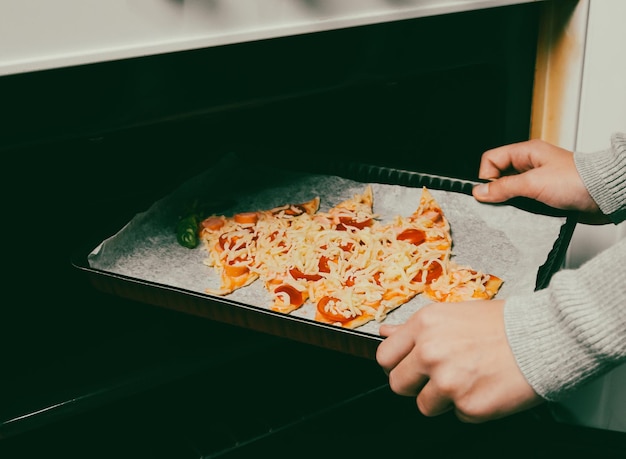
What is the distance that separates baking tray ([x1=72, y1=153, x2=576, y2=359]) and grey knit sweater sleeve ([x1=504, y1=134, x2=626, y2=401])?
0.55ft

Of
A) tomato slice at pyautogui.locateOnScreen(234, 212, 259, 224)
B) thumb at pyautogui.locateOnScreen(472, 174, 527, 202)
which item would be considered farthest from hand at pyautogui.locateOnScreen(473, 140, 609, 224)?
tomato slice at pyautogui.locateOnScreen(234, 212, 259, 224)

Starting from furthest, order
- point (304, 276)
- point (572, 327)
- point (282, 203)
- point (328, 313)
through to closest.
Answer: point (282, 203) → point (304, 276) → point (328, 313) → point (572, 327)

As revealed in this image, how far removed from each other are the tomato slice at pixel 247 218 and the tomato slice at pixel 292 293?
0.20m

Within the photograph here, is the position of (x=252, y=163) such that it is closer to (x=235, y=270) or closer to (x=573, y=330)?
(x=235, y=270)

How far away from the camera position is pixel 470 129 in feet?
3.65

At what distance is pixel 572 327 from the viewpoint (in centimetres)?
62

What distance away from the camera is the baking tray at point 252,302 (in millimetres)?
762

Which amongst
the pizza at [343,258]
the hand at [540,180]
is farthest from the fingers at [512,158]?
the pizza at [343,258]

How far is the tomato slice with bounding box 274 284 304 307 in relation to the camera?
0.91m

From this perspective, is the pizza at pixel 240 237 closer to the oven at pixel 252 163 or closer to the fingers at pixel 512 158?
the oven at pixel 252 163

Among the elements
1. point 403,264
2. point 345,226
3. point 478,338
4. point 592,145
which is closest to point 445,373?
point 478,338

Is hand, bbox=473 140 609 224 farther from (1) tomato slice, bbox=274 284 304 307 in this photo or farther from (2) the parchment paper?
(1) tomato slice, bbox=274 284 304 307

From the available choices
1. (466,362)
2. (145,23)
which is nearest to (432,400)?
(466,362)

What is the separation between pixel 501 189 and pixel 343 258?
27cm
